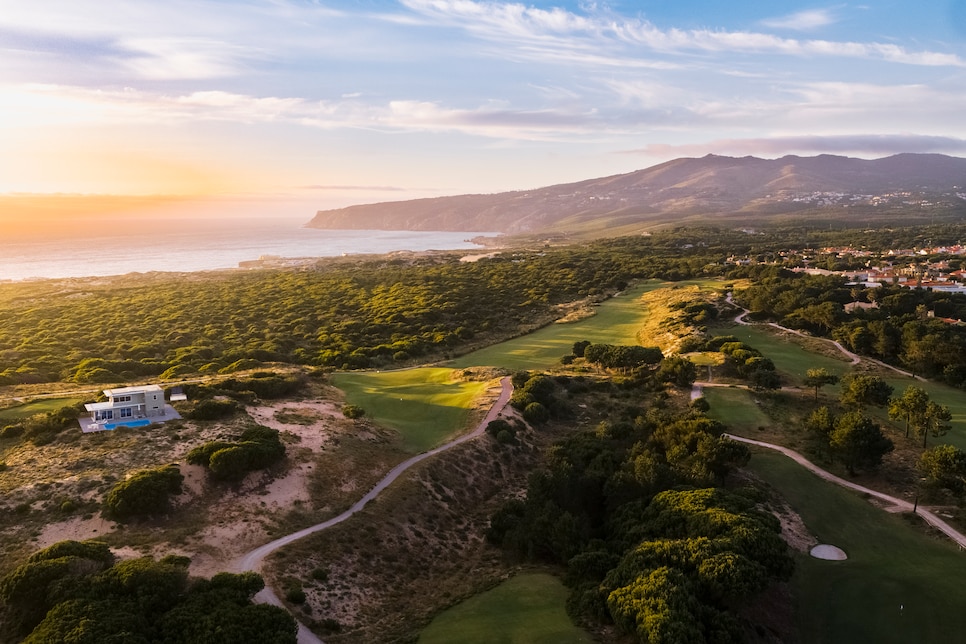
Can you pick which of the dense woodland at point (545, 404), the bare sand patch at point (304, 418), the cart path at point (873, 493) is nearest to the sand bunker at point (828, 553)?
the dense woodland at point (545, 404)

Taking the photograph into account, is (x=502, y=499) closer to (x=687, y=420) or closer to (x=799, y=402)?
(x=687, y=420)

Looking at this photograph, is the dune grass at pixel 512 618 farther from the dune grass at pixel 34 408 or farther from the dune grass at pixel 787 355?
the dune grass at pixel 787 355

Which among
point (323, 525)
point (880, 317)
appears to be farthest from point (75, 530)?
point (880, 317)

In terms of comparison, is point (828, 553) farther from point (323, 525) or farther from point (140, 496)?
point (140, 496)

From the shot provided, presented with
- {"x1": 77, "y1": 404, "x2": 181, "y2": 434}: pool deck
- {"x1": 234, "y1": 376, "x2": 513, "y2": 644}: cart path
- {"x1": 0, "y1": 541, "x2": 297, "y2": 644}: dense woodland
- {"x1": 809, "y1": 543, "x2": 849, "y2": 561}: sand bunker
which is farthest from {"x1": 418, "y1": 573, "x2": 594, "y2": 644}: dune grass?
{"x1": 77, "y1": 404, "x2": 181, "y2": 434}: pool deck

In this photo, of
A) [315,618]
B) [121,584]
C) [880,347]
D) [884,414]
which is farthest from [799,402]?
[121,584]
